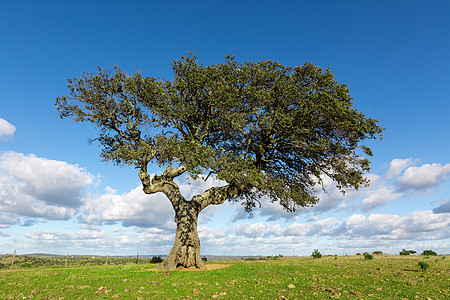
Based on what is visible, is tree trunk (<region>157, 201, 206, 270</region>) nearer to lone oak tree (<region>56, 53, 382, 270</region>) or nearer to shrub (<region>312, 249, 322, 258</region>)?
lone oak tree (<region>56, 53, 382, 270</region>)

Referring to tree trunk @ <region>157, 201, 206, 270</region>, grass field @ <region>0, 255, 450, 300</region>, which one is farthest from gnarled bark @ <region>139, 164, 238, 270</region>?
grass field @ <region>0, 255, 450, 300</region>

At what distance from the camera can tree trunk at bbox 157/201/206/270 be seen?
868 inches

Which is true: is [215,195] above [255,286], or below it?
above

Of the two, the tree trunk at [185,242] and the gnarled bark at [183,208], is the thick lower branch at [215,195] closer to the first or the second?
the gnarled bark at [183,208]

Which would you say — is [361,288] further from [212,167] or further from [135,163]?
[135,163]

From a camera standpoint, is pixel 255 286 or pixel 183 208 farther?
pixel 183 208

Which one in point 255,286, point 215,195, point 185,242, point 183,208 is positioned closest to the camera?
point 255,286

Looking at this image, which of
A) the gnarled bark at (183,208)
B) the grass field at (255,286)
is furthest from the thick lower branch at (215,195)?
Result: the grass field at (255,286)

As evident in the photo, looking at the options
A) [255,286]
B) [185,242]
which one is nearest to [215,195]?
[185,242]

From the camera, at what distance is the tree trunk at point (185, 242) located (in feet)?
72.3

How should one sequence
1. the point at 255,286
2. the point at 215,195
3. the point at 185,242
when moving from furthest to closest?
1. the point at 215,195
2. the point at 185,242
3. the point at 255,286

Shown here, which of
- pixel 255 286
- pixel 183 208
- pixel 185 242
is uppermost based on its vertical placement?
pixel 183 208

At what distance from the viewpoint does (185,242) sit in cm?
2256

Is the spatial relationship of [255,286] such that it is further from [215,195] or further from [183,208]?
[215,195]
